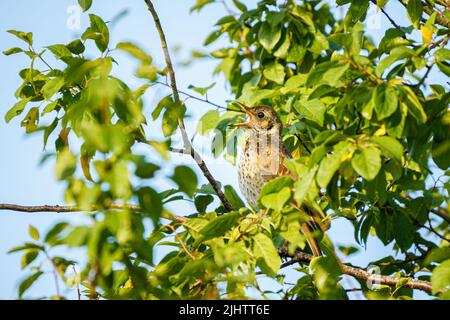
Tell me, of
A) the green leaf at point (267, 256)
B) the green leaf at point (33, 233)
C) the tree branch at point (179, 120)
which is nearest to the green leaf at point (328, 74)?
the green leaf at point (267, 256)

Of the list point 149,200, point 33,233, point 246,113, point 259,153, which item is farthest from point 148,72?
point 259,153

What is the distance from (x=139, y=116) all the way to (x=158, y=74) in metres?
1.70

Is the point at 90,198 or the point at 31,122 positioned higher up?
the point at 31,122

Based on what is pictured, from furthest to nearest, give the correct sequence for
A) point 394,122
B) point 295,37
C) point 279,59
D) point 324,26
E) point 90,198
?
point 324,26 → point 279,59 → point 295,37 → point 394,122 → point 90,198

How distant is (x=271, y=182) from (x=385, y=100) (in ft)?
2.51

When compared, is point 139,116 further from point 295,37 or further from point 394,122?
point 295,37

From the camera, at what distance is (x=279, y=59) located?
675cm

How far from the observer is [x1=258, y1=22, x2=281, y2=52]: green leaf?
5980 mm

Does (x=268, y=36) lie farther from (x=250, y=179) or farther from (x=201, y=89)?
(x=250, y=179)

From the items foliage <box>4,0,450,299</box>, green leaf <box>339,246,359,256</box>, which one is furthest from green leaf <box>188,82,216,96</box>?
green leaf <box>339,246,359,256</box>

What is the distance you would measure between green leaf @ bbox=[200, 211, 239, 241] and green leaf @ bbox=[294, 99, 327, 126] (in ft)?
4.62

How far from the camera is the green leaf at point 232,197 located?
5709mm

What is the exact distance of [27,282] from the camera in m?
3.51
